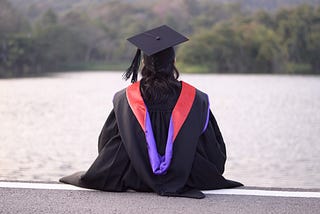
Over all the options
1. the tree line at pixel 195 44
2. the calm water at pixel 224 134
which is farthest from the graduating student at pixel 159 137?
the tree line at pixel 195 44

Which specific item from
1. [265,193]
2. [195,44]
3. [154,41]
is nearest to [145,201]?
[265,193]

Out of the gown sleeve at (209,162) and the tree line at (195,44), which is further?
the tree line at (195,44)

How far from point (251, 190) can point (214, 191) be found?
226mm

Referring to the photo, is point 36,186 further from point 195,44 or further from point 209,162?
point 195,44

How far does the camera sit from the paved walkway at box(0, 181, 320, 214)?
11.6 ft

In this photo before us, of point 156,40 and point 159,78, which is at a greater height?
point 156,40

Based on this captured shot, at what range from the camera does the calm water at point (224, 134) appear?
43.0 ft

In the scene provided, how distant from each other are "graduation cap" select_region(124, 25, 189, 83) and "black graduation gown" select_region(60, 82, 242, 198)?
0.24m

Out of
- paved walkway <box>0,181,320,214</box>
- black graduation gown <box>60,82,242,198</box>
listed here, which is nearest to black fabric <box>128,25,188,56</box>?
black graduation gown <box>60,82,242,198</box>

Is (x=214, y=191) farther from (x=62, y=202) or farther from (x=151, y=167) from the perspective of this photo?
(x=62, y=202)

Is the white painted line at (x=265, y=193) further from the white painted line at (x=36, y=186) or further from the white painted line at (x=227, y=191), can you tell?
the white painted line at (x=36, y=186)

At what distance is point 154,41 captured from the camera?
399 centimetres

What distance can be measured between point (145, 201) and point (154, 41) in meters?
0.97

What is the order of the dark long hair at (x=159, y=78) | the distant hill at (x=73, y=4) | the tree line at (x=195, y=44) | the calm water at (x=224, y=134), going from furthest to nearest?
the distant hill at (x=73, y=4) < the tree line at (x=195, y=44) < the calm water at (x=224, y=134) < the dark long hair at (x=159, y=78)
